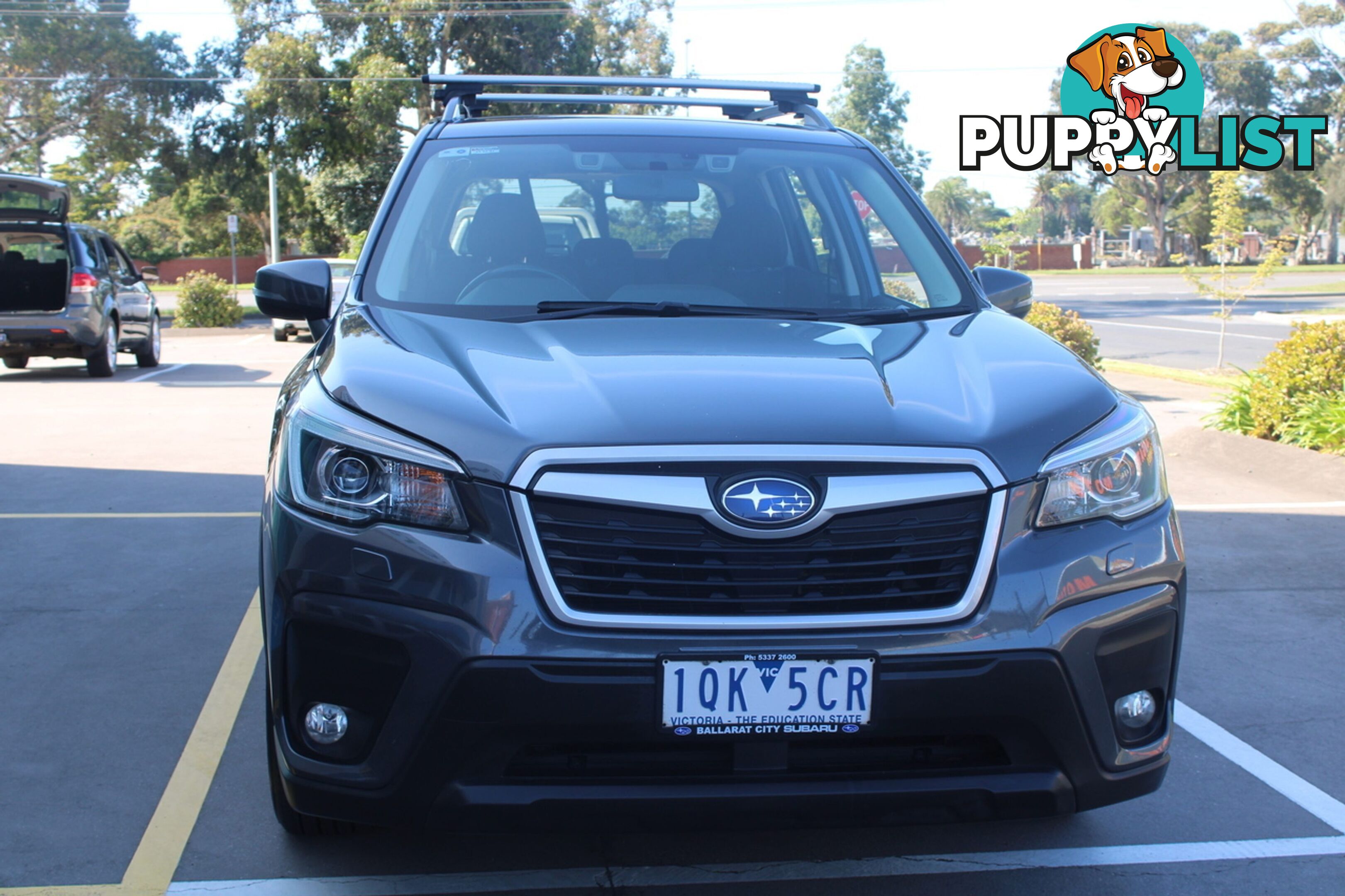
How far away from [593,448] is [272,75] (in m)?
31.0

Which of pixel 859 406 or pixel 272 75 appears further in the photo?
pixel 272 75

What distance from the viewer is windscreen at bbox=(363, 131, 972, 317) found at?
3.59m

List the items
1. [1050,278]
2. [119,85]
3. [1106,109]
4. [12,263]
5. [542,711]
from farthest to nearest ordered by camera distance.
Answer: [1050,278], [1106,109], [119,85], [12,263], [542,711]

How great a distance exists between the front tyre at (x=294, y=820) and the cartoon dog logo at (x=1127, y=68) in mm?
35833

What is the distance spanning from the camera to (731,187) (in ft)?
13.3

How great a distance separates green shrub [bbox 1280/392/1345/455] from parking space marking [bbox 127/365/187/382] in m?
11.5

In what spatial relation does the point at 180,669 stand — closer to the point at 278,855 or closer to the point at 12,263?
the point at 278,855

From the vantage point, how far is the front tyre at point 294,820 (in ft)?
9.36

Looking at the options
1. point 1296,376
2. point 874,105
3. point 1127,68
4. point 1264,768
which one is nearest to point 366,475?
point 1264,768

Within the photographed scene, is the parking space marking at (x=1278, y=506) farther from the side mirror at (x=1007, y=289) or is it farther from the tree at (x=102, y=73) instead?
Result: the tree at (x=102, y=73)

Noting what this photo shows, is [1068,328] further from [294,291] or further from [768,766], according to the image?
[768,766]

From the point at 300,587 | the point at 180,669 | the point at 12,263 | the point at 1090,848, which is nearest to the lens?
the point at 300,587

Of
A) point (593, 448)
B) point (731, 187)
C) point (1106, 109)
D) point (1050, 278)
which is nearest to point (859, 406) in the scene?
point (593, 448)

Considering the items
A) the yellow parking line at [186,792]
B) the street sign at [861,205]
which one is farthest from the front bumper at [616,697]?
the street sign at [861,205]
